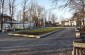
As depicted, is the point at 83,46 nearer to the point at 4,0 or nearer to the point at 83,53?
the point at 83,53

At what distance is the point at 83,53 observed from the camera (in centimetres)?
802

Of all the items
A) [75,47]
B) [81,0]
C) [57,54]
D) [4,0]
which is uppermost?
[4,0]

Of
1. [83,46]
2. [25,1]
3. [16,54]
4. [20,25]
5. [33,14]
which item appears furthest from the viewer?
[20,25]

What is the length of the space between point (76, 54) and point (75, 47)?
34cm

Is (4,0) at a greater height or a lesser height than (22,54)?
greater

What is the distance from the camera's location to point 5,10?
49094mm

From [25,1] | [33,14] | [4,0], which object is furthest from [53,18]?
[4,0]

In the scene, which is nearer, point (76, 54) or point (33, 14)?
point (76, 54)

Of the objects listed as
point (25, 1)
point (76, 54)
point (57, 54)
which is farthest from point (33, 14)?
point (76, 54)

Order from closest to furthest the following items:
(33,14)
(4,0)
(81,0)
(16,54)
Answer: (81,0)
(16,54)
(4,0)
(33,14)

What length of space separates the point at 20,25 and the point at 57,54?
65800 mm

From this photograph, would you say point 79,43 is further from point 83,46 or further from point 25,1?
point 25,1

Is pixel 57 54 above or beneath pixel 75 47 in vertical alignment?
beneath

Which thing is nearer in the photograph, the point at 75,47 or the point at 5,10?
the point at 75,47
